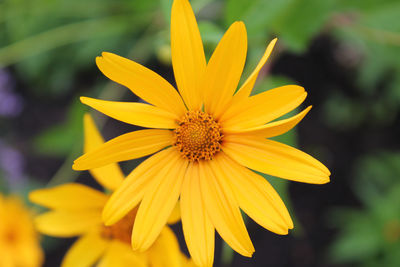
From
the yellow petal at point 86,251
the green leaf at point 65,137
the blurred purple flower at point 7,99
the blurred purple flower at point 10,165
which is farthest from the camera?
the blurred purple flower at point 7,99

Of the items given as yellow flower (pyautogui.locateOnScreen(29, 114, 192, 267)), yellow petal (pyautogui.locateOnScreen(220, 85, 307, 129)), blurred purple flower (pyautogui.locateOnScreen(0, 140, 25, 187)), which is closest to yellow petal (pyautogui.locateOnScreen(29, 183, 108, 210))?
yellow flower (pyautogui.locateOnScreen(29, 114, 192, 267))

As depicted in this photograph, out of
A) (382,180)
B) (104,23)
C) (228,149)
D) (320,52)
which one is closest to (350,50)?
(320,52)

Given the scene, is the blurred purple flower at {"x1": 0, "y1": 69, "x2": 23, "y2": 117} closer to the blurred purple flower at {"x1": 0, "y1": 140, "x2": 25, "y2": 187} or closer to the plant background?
→ the plant background

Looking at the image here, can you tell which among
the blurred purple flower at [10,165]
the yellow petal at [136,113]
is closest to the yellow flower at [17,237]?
the blurred purple flower at [10,165]

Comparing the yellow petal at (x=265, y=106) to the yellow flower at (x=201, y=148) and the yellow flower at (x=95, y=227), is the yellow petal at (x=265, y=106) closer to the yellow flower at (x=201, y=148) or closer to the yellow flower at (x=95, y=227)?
the yellow flower at (x=201, y=148)

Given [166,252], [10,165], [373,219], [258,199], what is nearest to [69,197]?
[166,252]
